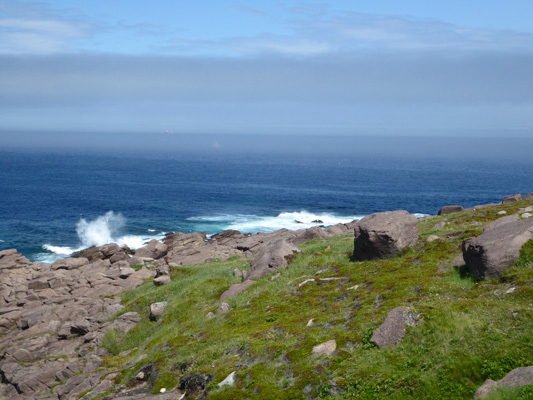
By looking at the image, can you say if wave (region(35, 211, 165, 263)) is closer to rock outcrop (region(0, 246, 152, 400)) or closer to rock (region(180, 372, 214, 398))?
rock outcrop (region(0, 246, 152, 400))

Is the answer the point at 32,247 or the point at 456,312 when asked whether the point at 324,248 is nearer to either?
the point at 456,312

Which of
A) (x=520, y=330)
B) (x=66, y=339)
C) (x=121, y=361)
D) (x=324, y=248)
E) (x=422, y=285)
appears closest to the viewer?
(x=520, y=330)

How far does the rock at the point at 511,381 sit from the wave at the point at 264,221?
232 feet

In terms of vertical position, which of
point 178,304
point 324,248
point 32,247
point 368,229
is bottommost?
point 32,247

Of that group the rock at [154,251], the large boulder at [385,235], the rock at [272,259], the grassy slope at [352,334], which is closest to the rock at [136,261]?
the rock at [154,251]

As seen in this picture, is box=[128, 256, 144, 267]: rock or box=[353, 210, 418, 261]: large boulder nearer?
box=[353, 210, 418, 261]: large boulder

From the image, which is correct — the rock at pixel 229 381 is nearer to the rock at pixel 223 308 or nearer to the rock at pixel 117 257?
the rock at pixel 223 308

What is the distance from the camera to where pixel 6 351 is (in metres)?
28.7

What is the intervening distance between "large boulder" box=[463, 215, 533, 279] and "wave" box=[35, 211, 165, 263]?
58250 mm

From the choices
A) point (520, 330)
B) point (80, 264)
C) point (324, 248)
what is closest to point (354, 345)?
point (520, 330)

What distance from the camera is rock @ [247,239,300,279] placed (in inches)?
1137

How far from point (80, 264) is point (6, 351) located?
2331 centimetres

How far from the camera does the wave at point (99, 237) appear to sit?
7012cm

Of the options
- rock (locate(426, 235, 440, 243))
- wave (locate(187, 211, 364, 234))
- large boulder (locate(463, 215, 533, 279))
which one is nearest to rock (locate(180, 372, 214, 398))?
large boulder (locate(463, 215, 533, 279))
